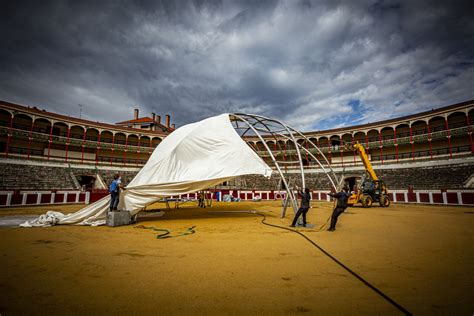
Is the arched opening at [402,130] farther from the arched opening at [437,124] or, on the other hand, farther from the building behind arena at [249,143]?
the arched opening at [437,124]

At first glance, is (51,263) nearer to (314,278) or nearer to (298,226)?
(314,278)

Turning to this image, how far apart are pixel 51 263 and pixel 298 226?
6.95 metres

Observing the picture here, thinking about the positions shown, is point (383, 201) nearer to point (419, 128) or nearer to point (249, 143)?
point (249, 143)

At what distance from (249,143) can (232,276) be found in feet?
70.0

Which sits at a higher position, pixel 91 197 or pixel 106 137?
pixel 106 137

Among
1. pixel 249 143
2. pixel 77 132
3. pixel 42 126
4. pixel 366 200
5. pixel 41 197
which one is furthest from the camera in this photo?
pixel 77 132

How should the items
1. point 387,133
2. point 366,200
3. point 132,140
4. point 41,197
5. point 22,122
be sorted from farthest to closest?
point 132,140 → point 387,133 → point 22,122 → point 41,197 → point 366,200

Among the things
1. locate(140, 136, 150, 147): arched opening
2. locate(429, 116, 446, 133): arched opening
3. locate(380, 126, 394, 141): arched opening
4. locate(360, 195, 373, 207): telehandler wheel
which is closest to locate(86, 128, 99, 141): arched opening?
locate(140, 136, 150, 147): arched opening

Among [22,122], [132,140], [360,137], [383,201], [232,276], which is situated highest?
[360,137]

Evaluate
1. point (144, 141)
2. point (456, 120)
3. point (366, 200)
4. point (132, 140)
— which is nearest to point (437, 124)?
point (456, 120)

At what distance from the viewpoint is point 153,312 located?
7.55 feet

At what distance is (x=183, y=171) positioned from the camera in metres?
8.71

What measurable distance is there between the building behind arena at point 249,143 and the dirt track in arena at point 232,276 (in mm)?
13447

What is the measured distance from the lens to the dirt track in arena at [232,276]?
2430mm
